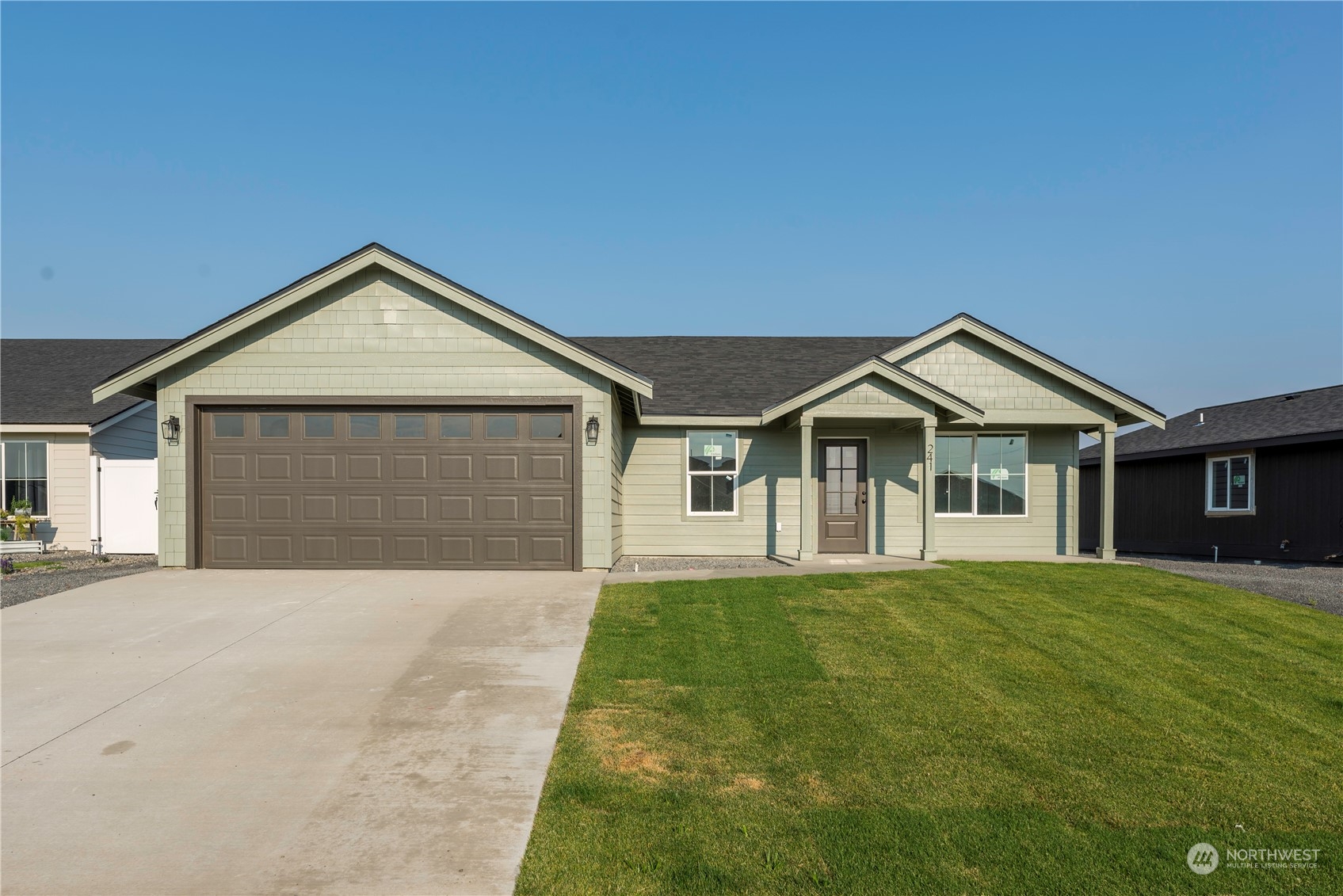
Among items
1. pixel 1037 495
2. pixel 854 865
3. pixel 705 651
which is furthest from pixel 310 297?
pixel 1037 495

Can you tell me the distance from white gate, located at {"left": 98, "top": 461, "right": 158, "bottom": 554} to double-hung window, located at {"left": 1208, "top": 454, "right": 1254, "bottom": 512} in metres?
22.0

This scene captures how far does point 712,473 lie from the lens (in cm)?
1503

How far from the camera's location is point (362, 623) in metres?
8.54

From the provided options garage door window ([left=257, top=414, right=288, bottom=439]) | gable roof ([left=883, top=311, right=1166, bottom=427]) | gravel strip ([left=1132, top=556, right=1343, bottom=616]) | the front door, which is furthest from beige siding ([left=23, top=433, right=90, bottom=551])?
gravel strip ([left=1132, top=556, right=1343, bottom=616])

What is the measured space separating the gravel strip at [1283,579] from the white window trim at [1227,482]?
6.32ft

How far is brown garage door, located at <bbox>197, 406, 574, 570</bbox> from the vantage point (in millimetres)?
12102

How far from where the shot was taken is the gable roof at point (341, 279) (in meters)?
11.9

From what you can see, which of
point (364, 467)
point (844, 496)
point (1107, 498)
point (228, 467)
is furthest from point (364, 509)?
point (1107, 498)

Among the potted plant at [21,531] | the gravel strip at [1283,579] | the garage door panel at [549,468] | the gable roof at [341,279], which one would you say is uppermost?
the gable roof at [341,279]

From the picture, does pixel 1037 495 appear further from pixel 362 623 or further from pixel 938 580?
pixel 362 623

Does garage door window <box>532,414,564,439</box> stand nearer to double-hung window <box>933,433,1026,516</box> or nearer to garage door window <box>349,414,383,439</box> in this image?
garage door window <box>349,414,383,439</box>

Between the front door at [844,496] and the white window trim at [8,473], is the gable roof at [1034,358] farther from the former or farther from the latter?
the white window trim at [8,473]

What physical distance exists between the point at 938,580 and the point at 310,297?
33.4 feet

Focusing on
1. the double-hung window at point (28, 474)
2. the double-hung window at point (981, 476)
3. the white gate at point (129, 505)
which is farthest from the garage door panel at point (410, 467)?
the double-hung window at point (981, 476)
